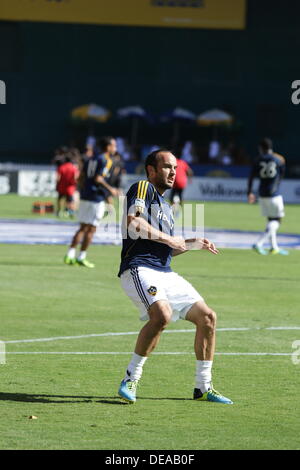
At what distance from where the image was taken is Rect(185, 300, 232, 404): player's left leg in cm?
909

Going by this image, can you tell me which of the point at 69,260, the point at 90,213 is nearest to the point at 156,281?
the point at 90,213

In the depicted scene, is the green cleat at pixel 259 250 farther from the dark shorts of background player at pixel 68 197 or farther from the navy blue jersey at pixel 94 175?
the dark shorts of background player at pixel 68 197

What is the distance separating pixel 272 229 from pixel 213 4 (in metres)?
31.2

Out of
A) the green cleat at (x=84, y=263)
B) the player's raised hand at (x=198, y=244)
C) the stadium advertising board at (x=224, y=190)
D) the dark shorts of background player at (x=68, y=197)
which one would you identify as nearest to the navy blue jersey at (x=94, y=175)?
the green cleat at (x=84, y=263)

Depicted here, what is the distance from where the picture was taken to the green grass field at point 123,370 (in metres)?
8.03

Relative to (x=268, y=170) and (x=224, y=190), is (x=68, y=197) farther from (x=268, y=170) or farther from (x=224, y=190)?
(x=224, y=190)

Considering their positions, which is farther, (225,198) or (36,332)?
(225,198)

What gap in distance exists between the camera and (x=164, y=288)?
914 cm

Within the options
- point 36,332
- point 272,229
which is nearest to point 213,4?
point 272,229

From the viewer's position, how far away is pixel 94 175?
2006 centimetres

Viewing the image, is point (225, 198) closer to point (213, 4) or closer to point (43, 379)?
point (213, 4)

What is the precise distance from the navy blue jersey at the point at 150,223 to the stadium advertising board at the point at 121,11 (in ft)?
146
